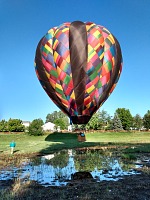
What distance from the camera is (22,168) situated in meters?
15.8

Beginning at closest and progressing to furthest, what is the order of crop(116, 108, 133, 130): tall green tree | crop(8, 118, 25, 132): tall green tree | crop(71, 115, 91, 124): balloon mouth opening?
crop(71, 115, 91, 124): balloon mouth opening, crop(8, 118, 25, 132): tall green tree, crop(116, 108, 133, 130): tall green tree

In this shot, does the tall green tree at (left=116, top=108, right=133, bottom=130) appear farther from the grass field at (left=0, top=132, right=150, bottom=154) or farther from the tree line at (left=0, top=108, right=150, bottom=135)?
the grass field at (left=0, top=132, right=150, bottom=154)

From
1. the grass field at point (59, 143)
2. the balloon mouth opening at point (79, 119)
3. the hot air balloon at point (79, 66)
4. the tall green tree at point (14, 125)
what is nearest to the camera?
the hot air balloon at point (79, 66)

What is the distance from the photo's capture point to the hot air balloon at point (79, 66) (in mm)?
18031

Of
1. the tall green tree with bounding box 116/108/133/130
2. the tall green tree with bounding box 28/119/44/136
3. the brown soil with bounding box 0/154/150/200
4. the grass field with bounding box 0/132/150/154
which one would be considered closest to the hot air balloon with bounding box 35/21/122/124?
the brown soil with bounding box 0/154/150/200

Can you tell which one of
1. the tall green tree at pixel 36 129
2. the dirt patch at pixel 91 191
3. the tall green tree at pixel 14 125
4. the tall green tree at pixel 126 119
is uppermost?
the tall green tree at pixel 126 119

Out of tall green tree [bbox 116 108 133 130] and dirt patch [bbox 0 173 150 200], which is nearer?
dirt patch [bbox 0 173 150 200]

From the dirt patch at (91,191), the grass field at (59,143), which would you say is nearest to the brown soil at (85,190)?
the dirt patch at (91,191)

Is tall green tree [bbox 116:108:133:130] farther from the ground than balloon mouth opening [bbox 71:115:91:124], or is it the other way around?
tall green tree [bbox 116:108:133:130]

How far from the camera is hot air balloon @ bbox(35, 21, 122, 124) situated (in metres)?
18.0

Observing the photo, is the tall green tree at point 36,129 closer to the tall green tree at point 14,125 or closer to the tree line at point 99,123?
the tree line at point 99,123

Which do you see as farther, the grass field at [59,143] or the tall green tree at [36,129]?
the tall green tree at [36,129]

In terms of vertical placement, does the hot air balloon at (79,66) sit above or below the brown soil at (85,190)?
above

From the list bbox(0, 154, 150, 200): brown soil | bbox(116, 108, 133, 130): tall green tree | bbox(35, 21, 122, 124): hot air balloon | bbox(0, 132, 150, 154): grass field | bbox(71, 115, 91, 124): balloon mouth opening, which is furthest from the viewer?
bbox(116, 108, 133, 130): tall green tree
